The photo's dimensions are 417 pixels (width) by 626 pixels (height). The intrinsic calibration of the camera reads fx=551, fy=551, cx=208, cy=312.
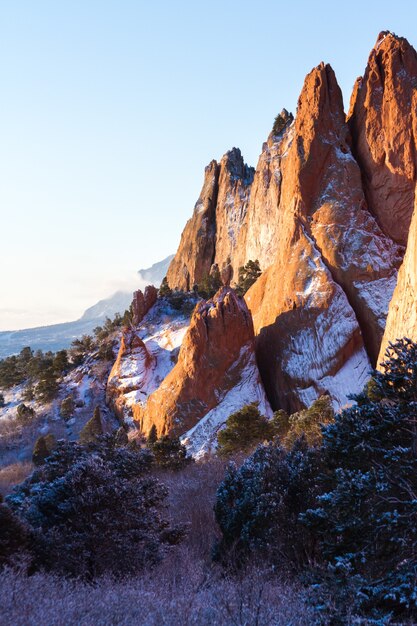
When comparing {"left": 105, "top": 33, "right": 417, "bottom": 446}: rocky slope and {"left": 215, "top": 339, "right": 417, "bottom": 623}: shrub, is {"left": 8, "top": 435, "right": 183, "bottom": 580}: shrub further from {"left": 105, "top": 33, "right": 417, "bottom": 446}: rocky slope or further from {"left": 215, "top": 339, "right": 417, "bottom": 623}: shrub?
{"left": 105, "top": 33, "right": 417, "bottom": 446}: rocky slope

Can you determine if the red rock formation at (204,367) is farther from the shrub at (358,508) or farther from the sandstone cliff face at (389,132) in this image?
the shrub at (358,508)

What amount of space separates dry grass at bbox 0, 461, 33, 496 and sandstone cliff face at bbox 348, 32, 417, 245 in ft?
121

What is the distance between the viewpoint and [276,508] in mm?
16688

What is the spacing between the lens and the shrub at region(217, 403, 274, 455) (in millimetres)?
35156

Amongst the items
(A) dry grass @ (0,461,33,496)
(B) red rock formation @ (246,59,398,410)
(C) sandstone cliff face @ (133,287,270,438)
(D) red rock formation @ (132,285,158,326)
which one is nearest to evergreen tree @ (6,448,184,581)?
(C) sandstone cliff face @ (133,287,270,438)

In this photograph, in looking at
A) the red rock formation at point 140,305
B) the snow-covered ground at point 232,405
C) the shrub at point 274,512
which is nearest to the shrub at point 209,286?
the red rock formation at point 140,305

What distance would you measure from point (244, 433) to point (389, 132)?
30852 millimetres

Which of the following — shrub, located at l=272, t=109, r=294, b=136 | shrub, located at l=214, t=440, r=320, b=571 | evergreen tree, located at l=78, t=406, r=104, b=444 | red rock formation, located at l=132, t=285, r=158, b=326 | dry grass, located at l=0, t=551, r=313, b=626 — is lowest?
evergreen tree, located at l=78, t=406, r=104, b=444

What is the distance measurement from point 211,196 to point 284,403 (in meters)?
53.1

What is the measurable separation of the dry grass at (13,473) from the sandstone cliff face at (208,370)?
10.4 metres

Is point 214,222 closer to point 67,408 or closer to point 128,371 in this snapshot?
point 128,371

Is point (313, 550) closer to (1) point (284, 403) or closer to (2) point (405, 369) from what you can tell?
(2) point (405, 369)

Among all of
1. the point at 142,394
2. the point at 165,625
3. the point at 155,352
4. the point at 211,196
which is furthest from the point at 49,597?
the point at 211,196

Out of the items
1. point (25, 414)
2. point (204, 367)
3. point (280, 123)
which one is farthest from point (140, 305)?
point (280, 123)
